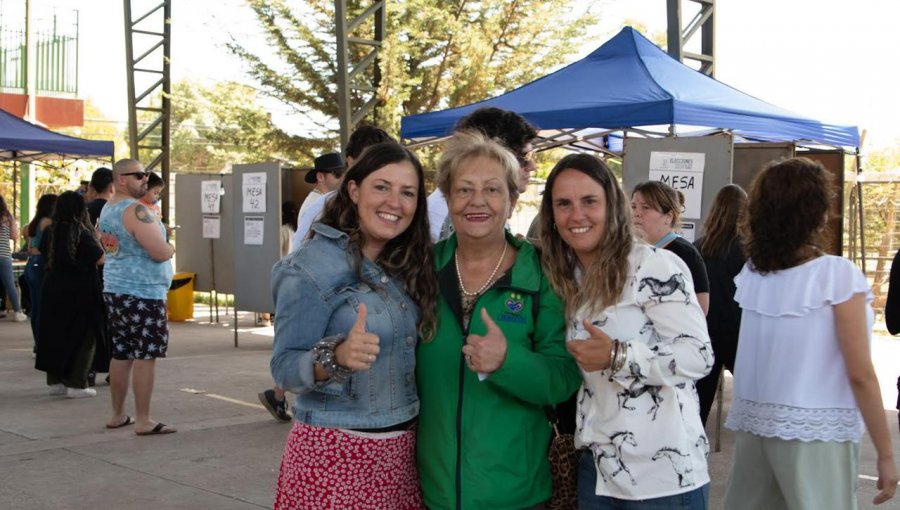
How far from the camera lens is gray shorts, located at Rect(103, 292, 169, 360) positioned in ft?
21.9

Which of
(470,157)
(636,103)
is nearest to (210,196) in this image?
(636,103)

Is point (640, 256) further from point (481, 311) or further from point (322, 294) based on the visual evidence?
point (322, 294)

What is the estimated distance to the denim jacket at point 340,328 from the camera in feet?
8.61

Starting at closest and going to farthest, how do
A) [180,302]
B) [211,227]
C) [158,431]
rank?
[158,431], [211,227], [180,302]

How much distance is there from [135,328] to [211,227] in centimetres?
690

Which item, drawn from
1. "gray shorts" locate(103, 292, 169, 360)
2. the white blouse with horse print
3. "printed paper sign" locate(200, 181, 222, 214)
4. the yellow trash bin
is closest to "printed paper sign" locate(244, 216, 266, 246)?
"printed paper sign" locate(200, 181, 222, 214)

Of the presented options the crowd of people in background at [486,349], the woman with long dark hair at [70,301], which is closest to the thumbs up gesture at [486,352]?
the crowd of people in background at [486,349]

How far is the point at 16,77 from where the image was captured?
25.0m

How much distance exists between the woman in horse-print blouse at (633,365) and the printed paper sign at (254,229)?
28.5ft

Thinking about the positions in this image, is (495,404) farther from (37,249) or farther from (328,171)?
(37,249)

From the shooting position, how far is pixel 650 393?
259cm

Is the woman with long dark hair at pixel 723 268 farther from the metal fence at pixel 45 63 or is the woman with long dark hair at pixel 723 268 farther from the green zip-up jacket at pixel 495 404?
the metal fence at pixel 45 63

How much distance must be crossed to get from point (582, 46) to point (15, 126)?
11.9 meters

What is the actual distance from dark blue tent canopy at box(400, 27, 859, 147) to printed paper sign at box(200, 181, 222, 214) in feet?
15.4
